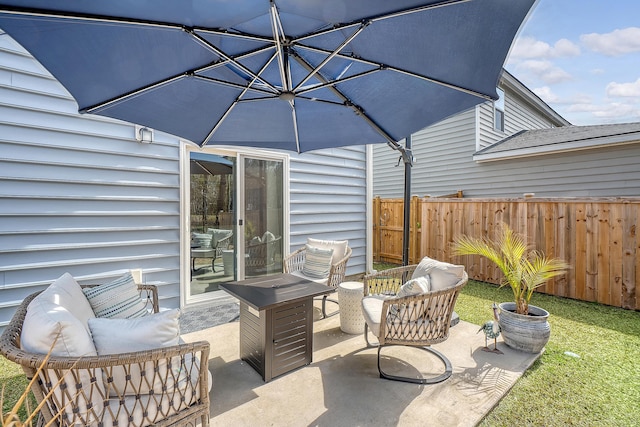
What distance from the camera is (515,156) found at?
7184mm

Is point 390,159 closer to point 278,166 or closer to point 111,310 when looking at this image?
point 278,166

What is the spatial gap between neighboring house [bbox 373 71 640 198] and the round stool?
4292mm

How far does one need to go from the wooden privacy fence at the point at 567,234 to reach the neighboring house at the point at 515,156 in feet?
6.51

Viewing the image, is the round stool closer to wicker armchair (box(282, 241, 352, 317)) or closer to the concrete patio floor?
the concrete patio floor

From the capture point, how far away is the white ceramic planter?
2975 mm

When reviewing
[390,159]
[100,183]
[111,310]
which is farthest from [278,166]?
[390,159]

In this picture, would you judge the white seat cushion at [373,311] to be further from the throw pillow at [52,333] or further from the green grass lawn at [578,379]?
the throw pillow at [52,333]

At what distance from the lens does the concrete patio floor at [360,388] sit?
219 centimetres

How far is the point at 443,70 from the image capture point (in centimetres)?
223

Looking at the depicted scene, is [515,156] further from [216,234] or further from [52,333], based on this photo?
[52,333]

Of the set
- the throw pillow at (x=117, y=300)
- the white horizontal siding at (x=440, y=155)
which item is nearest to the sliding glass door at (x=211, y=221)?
the throw pillow at (x=117, y=300)

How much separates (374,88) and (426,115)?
→ 0.62 m

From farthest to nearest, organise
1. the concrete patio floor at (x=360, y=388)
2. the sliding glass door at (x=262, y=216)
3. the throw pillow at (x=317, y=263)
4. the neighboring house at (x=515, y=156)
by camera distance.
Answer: the neighboring house at (x=515, y=156) < the sliding glass door at (x=262, y=216) < the throw pillow at (x=317, y=263) < the concrete patio floor at (x=360, y=388)

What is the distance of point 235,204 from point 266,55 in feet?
8.32
